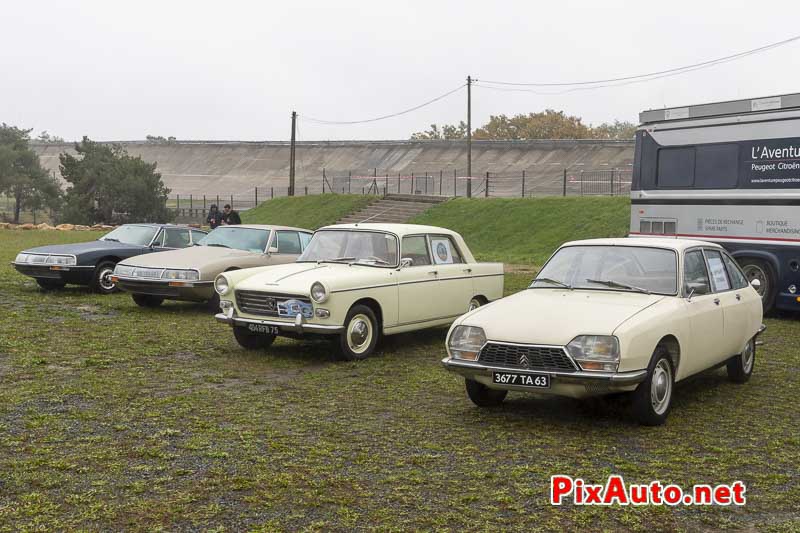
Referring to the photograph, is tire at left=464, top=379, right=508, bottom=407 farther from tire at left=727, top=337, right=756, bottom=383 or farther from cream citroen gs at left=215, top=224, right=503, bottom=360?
tire at left=727, top=337, right=756, bottom=383

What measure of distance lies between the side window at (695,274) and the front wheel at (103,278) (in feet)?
36.7

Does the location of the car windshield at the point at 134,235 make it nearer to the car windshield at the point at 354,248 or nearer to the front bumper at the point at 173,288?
the front bumper at the point at 173,288

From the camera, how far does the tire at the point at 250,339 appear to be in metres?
11.1

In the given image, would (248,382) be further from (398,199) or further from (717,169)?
(398,199)

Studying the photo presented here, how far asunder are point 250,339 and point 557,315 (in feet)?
16.5

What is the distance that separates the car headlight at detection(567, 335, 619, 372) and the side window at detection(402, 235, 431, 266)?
447cm

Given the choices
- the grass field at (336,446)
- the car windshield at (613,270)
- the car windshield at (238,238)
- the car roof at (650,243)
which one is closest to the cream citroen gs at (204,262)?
the car windshield at (238,238)

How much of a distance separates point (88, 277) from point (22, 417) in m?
9.19

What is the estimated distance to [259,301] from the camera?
10.5 metres

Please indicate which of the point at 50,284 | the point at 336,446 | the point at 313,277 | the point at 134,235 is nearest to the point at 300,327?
the point at 313,277

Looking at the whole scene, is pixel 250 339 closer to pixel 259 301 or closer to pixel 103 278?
pixel 259 301

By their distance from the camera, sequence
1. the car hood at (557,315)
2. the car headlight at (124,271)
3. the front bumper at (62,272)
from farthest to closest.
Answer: the front bumper at (62,272) → the car headlight at (124,271) → the car hood at (557,315)

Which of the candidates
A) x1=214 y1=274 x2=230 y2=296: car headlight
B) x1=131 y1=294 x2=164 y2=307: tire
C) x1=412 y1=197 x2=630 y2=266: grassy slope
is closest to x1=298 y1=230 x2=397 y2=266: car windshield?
x1=214 y1=274 x2=230 y2=296: car headlight

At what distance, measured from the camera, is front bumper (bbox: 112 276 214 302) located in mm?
13742
